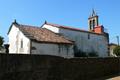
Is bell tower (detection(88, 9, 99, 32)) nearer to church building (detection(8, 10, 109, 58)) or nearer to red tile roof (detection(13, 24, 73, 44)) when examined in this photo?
church building (detection(8, 10, 109, 58))

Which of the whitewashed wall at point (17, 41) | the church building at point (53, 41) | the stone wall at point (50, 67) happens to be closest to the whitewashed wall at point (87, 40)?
the church building at point (53, 41)

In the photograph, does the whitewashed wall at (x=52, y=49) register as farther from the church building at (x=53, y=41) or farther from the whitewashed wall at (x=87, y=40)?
the whitewashed wall at (x=87, y=40)

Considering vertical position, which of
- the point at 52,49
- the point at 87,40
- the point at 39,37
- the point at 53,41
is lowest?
the point at 52,49

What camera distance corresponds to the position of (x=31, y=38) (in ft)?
83.0

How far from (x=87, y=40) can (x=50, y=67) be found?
83.0 ft

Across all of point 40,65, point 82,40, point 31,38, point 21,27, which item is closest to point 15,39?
point 21,27

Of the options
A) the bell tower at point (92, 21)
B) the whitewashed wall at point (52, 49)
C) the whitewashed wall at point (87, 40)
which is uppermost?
the bell tower at point (92, 21)

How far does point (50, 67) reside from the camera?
1211cm

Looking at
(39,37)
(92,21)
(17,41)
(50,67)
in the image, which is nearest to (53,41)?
(39,37)

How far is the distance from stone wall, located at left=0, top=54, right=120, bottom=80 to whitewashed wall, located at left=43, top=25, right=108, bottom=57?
15193 mm

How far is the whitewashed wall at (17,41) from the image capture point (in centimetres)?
2581

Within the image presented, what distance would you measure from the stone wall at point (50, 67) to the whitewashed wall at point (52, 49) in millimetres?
9581

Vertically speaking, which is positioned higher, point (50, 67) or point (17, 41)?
point (17, 41)

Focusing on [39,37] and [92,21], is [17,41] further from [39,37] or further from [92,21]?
[92,21]
